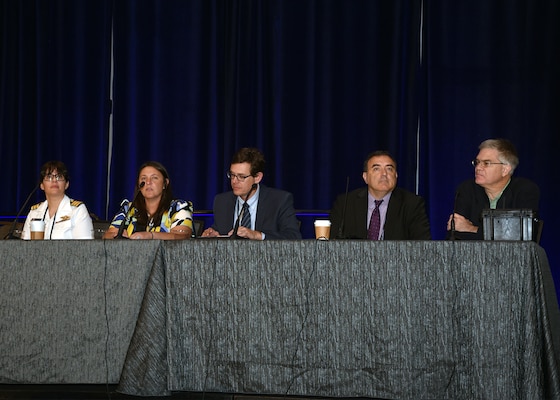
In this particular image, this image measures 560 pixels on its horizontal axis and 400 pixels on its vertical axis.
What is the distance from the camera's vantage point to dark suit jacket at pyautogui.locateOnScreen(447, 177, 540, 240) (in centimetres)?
306

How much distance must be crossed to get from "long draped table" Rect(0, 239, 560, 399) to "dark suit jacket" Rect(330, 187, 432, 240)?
924 millimetres

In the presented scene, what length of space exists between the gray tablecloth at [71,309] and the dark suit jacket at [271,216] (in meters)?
1.09

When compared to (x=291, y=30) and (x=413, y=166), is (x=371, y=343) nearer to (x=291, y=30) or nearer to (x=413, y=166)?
(x=413, y=166)

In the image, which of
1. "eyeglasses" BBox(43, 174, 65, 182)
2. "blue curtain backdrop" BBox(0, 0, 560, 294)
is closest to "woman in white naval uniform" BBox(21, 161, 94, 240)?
"eyeglasses" BBox(43, 174, 65, 182)

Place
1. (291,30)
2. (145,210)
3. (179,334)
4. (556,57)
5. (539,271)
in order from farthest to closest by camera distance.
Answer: (291,30), (556,57), (145,210), (179,334), (539,271)

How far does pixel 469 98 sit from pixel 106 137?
2638mm

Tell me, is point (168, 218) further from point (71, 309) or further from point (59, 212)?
point (71, 309)

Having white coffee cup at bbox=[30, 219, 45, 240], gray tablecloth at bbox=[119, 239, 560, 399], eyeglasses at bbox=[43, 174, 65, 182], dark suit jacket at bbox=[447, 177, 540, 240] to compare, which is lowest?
gray tablecloth at bbox=[119, 239, 560, 399]

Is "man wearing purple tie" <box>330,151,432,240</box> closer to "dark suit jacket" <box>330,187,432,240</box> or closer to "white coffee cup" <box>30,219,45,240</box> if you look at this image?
"dark suit jacket" <box>330,187,432,240</box>

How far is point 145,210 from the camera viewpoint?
3.26 m

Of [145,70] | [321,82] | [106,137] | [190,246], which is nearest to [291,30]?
[321,82]

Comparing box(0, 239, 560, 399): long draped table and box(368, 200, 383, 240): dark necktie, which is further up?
box(368, 200, 383, 240): dark necktie

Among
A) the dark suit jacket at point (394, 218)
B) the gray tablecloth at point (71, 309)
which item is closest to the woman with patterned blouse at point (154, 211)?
the dark suit jacket at point (394, 218)

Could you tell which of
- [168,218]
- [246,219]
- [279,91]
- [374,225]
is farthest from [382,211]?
[279,91]
